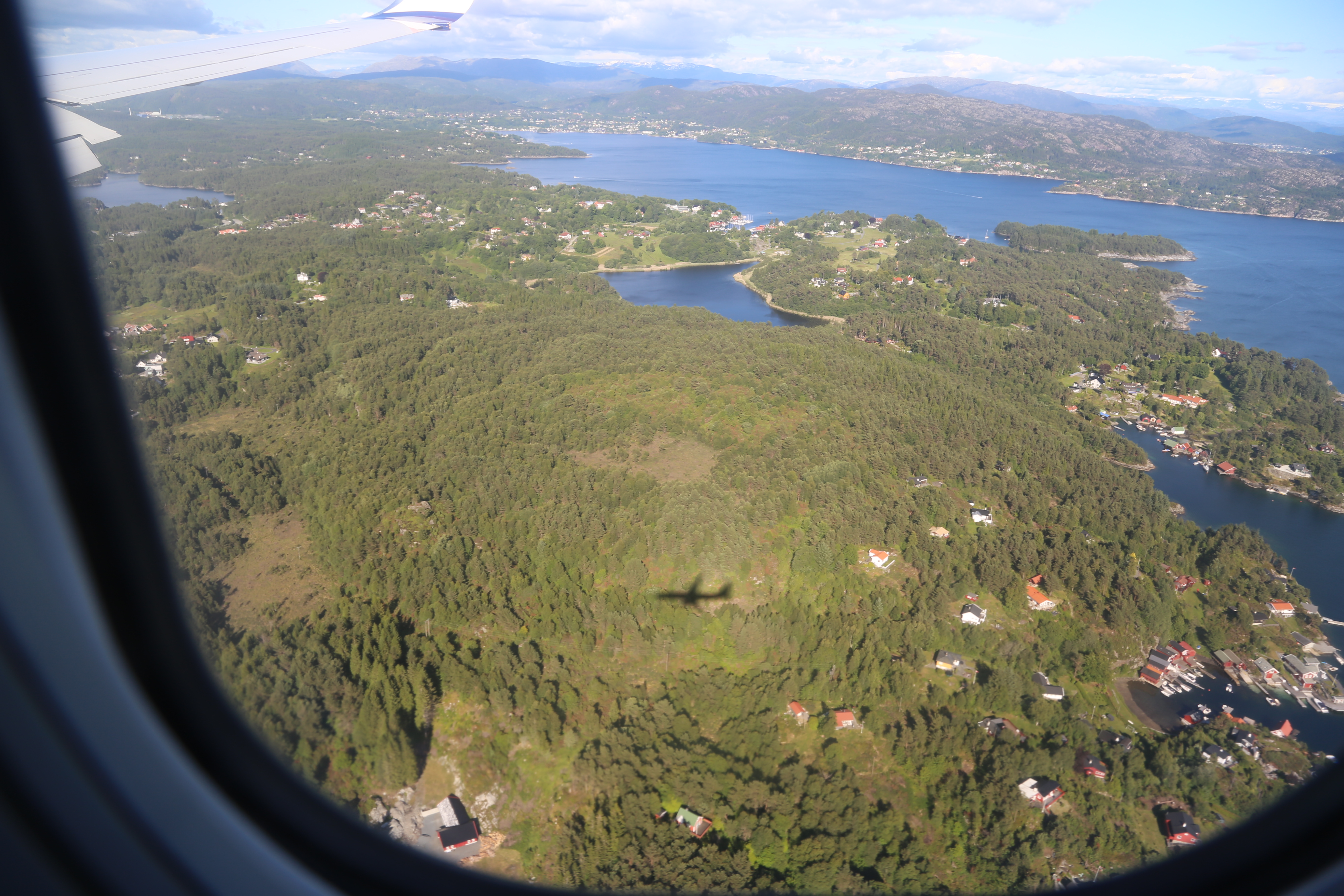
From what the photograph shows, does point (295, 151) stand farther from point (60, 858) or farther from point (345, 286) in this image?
point (60, 858)

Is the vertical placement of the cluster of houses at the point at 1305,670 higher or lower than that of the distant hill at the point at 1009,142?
lower

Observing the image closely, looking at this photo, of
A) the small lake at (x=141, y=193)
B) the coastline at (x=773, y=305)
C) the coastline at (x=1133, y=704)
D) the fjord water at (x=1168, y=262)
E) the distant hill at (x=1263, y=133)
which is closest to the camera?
the coastline at (x=1133, y=704)

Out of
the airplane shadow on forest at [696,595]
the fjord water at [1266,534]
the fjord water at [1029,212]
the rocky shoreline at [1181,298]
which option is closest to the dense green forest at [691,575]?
the airplane shadow on forest at [696,595]

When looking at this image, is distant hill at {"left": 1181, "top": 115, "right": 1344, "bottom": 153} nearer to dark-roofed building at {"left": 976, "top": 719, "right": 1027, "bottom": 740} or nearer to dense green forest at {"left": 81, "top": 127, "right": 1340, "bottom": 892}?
dense green forest at {"left": 81, "top": 127, "right": 1340, "bottom": 892}

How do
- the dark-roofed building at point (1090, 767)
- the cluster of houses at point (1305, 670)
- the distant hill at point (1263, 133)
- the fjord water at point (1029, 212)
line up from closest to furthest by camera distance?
the dark-roofed building at point (1090, 767)
the cluster of houses at point (1305, 670)
the fjord water at point (1029, 212)
the distant hill at point (1263, 133)

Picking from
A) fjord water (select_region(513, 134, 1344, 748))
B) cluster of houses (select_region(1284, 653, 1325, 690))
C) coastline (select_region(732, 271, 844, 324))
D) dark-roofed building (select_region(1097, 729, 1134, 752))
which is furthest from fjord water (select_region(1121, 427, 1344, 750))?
coastline (select_region(732, 271, 844, 324))

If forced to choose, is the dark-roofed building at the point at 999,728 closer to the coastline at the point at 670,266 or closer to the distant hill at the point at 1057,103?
the coastline at the point at 670,266

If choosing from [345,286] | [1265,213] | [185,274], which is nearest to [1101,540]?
[345,286]
